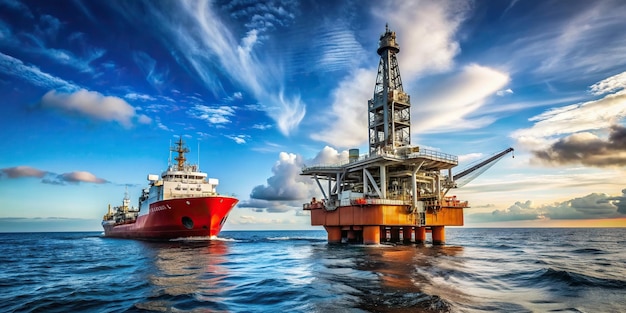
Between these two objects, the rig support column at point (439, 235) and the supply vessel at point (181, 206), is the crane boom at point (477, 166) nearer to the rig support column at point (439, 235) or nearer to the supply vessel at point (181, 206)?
the rig support column at point (439, 235)

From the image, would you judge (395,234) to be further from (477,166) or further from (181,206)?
(181,206)

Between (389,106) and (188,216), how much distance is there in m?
30.3

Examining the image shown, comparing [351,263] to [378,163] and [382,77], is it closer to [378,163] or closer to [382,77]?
[378,163]

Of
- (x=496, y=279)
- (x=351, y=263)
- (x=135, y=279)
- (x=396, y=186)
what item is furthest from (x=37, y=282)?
(x=396, y=186)

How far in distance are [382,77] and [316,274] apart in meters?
35.8

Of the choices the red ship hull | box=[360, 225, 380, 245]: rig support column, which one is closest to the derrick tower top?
box=[360, 225, 380, 245]: rig support column

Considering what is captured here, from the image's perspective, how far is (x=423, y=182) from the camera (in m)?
46.8

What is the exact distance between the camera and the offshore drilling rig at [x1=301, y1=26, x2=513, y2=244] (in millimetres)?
40844

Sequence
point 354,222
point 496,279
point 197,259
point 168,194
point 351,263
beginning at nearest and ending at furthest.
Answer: point 496,279 < point 351,263 < point 197,259 < point 354,222 < point 168,194

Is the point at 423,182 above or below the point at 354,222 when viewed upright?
above

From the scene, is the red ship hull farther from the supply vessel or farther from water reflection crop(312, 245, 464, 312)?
water reflection crop(312, 245, 464, 312)

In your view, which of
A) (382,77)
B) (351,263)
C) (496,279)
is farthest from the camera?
(382,77)

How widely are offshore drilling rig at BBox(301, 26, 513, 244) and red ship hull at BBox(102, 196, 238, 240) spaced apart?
39.1 ft

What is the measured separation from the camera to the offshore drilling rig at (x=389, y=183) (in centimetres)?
4084
